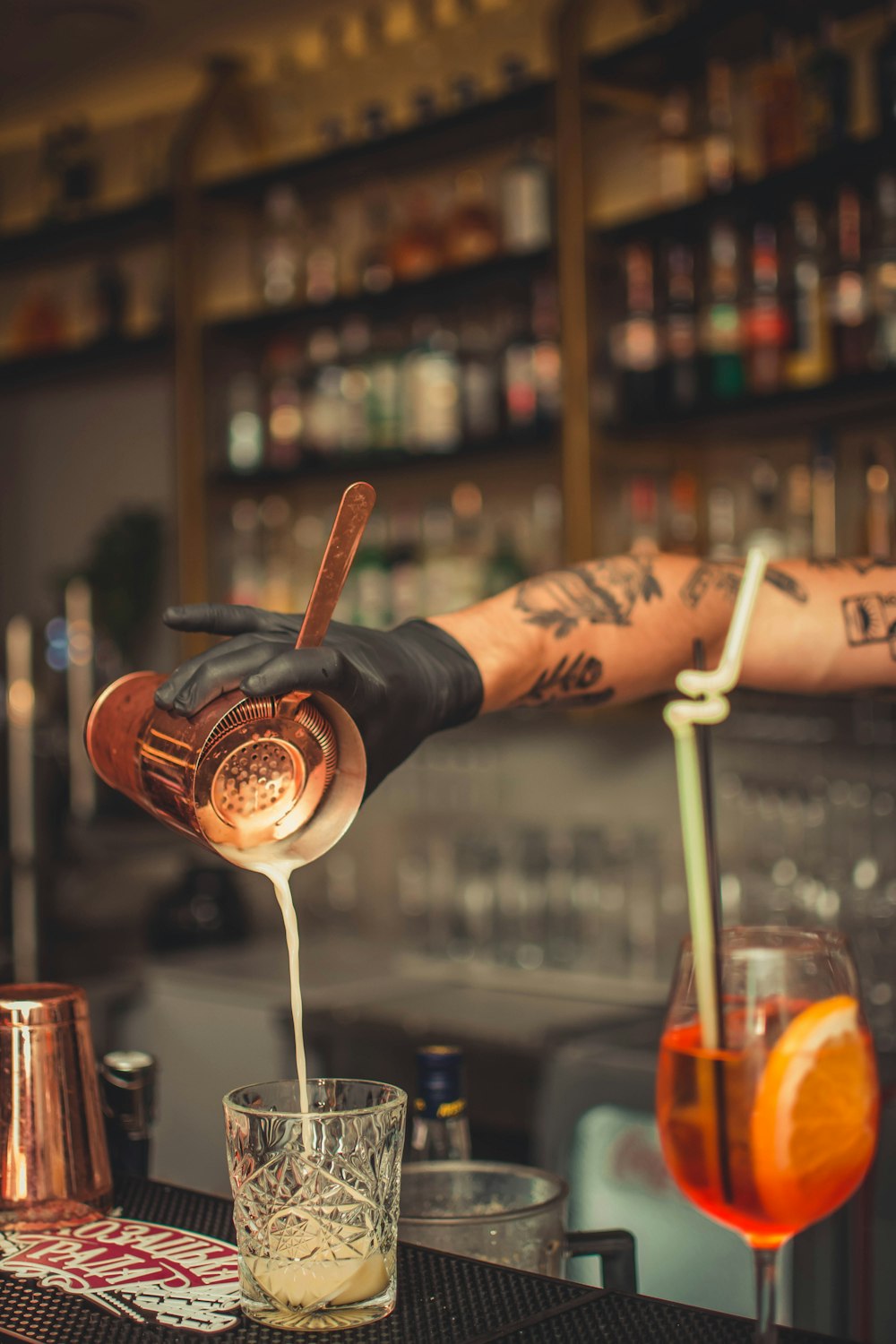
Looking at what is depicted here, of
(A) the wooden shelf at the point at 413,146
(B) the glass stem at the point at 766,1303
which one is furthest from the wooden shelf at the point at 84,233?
(B) the glass stem at the point at 766,1303

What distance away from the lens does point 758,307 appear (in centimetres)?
257

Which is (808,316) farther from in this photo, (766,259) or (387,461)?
(387,461)

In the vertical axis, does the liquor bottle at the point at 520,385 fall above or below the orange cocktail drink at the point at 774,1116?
above

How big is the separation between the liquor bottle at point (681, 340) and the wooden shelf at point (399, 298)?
0.28 metres

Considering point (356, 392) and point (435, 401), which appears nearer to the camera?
point (435, 401)

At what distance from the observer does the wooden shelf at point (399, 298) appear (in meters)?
2.94

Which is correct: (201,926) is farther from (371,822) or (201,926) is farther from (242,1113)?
(242,1113)

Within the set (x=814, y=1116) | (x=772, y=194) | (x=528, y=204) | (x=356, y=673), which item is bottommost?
(x=814, y=1116)

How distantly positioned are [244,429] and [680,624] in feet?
7.26

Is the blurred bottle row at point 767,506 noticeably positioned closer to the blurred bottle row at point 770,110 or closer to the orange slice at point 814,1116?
the blurred bottle row at point 770,110

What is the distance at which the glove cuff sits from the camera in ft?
3.42

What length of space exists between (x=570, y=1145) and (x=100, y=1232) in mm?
1517

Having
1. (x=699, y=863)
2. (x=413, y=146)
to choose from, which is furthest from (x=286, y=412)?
(x=699, y=863)

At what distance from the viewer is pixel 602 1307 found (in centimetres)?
76
